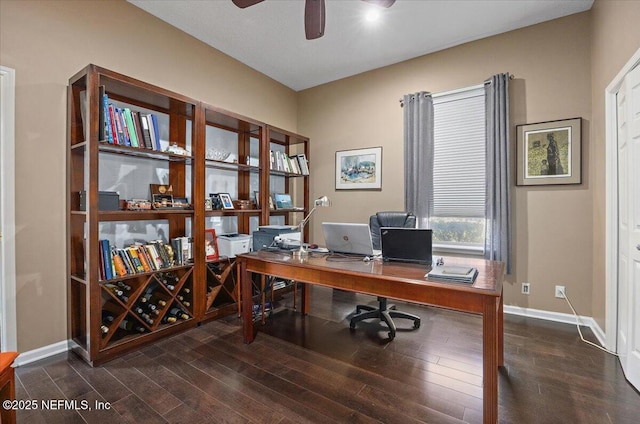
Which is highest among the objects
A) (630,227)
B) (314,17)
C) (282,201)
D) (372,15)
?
(372,15)

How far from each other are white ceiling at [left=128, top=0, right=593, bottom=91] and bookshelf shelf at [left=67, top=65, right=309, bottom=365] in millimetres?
942

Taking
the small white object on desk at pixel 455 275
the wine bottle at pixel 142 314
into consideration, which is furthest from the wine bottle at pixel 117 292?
the small white object on desk at pixel 455 275

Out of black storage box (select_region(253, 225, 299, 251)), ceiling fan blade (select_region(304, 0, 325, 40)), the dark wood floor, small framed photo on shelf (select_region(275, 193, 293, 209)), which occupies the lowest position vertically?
the dark wood floor

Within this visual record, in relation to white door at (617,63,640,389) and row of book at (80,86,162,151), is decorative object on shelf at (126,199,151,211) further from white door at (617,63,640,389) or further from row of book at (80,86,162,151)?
white door at (617,63,640,389)

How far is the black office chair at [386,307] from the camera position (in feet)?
9.23

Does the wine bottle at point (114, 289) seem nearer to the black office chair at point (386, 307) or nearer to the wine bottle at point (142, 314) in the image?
the wine bottle at point (142, 314)

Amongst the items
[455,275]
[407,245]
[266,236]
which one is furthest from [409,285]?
[266,236]

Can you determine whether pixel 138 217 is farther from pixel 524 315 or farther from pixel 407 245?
pixel 524 315

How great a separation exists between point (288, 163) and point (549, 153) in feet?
10.0

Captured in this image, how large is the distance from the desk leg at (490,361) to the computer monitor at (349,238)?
947mm

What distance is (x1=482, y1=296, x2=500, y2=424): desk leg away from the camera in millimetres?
1500

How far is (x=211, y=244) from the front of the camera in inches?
127

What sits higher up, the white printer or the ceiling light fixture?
the ceiling light fixture

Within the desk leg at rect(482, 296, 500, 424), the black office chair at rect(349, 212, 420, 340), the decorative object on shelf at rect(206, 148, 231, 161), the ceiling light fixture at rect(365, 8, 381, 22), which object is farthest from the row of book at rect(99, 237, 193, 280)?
the ceiling light fixture at rect(365, 8, 381, 22)
